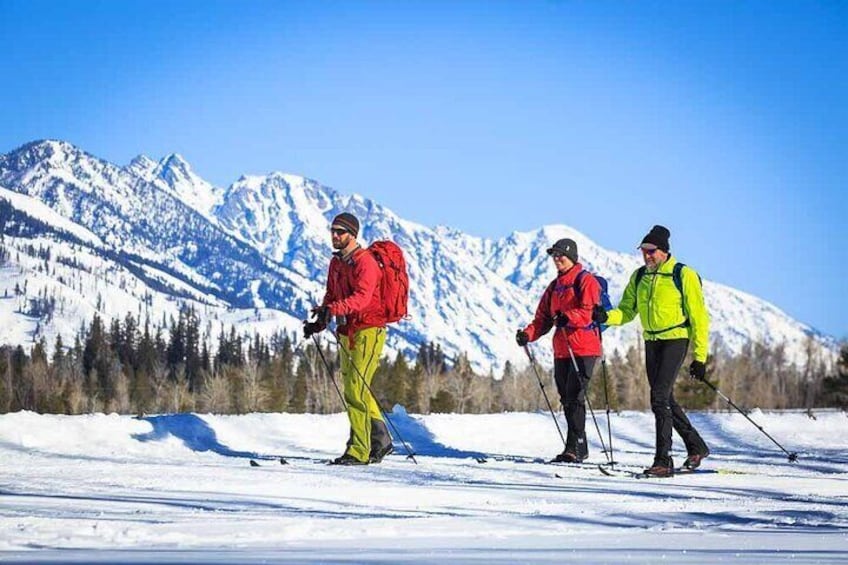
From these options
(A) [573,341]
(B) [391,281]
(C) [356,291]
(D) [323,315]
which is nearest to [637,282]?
(A) [573,341]

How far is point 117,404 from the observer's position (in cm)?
12756

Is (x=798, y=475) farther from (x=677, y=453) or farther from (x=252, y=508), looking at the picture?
(x=252, y=508)

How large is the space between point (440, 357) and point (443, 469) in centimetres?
14418

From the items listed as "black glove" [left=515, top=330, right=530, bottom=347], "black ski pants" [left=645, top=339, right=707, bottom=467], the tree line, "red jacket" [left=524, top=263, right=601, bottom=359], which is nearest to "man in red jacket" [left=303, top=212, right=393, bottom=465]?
"black glove" [left=515, top=330, right=530, bottom=347]

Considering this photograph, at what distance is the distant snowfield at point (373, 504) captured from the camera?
15.1ft

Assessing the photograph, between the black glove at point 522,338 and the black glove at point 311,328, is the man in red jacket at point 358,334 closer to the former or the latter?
the black glove at point 311,328

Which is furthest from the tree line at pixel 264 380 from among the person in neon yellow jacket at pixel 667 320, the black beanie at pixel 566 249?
the person in neon yellow jacket at pixel 667 320

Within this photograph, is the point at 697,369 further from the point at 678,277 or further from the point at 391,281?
the point at 391,281

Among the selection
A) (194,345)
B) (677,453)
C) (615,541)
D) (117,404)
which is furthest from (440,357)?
(615,541)

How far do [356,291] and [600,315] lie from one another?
8.66ft

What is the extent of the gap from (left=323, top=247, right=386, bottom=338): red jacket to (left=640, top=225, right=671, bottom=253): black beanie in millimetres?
2759

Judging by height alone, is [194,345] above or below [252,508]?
above

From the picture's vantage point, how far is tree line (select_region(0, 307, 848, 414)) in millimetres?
106125

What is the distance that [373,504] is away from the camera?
6.82m
